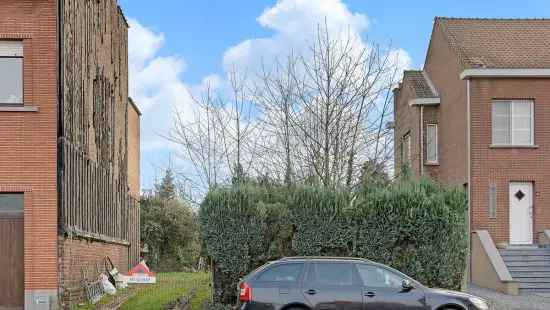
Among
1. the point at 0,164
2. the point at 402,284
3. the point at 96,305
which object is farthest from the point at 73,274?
the point at 402,284

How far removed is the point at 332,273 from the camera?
44.8 ft

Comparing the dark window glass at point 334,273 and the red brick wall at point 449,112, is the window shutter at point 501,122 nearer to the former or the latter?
the red brick wall at point 449,112

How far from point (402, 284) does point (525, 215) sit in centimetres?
1235

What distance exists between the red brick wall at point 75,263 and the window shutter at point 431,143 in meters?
12.6

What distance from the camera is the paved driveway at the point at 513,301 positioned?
697 inches

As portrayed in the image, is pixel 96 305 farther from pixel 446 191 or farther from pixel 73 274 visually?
pixel 446 191

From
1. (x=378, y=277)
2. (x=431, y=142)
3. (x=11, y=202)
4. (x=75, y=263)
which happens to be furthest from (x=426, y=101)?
(x=11, y=202)

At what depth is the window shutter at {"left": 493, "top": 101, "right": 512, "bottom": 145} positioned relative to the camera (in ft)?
81.0

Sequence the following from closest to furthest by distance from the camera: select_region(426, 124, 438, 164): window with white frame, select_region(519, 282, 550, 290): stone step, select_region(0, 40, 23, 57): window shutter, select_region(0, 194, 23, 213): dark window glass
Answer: select_region(0, 194, 23, 213): dark window glass
select_region(0, 40, 23, 57): window shutter
select_region(519, 282, 550, 290): stone step
select_region(426, 124, 438, 164): window with white frame

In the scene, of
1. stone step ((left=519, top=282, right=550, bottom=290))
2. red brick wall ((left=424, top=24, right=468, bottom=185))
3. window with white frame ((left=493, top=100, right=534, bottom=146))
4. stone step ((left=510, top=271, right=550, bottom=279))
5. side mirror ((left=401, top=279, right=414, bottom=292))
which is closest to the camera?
side mirror ((left=401, top=279, right=414, bottom=292))

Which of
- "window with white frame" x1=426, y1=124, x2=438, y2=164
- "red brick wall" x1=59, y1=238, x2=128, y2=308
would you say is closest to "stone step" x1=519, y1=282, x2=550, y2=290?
"window with white frame" x1=426, y1=124, x2=438, y2=164

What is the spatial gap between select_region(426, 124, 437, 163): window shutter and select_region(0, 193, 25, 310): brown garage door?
52.7 ft

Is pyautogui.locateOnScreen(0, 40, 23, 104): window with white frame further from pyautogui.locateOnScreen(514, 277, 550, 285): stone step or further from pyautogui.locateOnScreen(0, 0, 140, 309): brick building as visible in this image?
pyautogui.locateOnScreen(514, 277, 550, 285): stone step

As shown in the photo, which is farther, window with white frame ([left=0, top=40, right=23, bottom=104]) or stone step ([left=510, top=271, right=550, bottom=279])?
stone step ([left=510, top=271, right=550, bottom=279])
